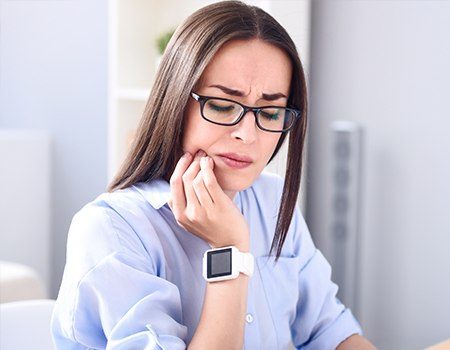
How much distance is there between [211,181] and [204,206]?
4cm

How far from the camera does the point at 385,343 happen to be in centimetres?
249

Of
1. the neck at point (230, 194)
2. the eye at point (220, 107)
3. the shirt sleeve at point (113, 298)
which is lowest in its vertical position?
the shirt sleeve at point (113, 298)

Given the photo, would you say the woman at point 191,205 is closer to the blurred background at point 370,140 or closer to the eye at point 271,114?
the eye at point 271,114

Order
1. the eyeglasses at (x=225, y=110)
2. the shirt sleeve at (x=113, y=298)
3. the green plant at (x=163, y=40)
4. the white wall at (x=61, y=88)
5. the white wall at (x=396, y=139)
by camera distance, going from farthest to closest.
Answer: the white wall at (x=61, y=88)
the green plant at (x=163, y=40)
the white wall at (x=396, y=139)
the eyeglasses at (x=225, y=110)
the shirt sleeve at (x=113, y=298)

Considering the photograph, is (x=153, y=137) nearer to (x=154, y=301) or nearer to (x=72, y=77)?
(x=154, y=301)

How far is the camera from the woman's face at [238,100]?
51.4 inches

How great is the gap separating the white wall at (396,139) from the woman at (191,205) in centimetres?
98

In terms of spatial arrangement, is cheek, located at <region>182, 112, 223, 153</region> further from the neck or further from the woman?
the neck

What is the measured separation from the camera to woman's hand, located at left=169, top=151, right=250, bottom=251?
1311mm

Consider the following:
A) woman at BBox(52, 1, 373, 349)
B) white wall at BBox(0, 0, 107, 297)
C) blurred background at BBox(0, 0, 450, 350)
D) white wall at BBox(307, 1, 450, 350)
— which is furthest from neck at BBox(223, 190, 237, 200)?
white wall at BBox(0, 0, 107, 297)

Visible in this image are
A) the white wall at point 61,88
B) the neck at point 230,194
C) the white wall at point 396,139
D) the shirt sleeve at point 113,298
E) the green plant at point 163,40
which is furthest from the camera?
the white wall at point 61,88

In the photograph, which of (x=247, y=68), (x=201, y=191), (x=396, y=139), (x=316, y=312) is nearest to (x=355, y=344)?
(x=316, y=312)

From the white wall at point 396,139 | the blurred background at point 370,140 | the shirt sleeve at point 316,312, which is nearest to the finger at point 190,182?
the shirt sleeve at point 316,312

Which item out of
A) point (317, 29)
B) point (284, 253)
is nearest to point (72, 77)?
point (317, 29)
